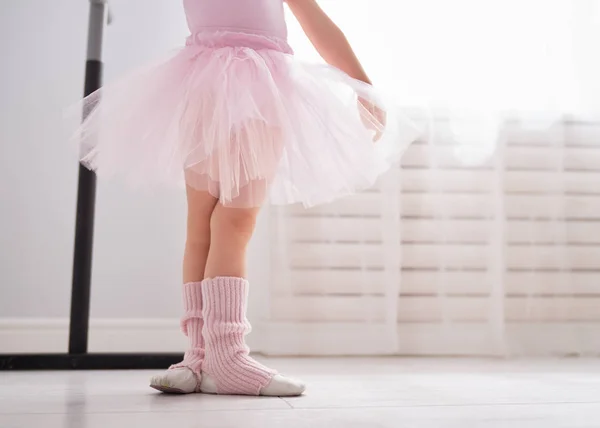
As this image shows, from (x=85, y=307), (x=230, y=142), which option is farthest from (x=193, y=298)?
(x=85, y=307)

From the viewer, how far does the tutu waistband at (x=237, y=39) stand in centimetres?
103

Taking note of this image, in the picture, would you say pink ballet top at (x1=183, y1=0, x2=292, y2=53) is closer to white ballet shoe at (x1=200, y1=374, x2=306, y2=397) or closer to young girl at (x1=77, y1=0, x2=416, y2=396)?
young girl at (x1=77, y1=0, x2=416, y2=396)

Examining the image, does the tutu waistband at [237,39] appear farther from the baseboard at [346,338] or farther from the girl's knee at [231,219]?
the baseboard at [346,338]

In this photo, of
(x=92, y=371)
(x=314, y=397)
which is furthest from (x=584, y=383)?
(x=92, y=371)

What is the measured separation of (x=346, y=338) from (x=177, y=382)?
82cm

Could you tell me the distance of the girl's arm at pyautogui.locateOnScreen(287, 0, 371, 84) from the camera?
110 cm

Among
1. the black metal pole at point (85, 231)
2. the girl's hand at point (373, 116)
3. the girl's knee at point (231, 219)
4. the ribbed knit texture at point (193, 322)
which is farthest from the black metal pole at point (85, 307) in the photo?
the girl's hand at point (373, 116)

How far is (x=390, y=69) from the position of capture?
5.68 feet

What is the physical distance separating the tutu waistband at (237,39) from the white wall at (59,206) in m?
0.76

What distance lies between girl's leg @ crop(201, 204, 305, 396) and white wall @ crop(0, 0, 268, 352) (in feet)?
2.51

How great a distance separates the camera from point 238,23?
104 cm

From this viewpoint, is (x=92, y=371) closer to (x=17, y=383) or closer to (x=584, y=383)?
(x=17, y=383)

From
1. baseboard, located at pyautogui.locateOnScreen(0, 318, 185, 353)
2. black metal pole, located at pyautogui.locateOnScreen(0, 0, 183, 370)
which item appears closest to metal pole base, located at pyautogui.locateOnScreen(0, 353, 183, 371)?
black metal pole, located at pyautogui.locateOnScreen(0, 0, 183, 370)

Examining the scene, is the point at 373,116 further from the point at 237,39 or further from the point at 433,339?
the point at 433,339
